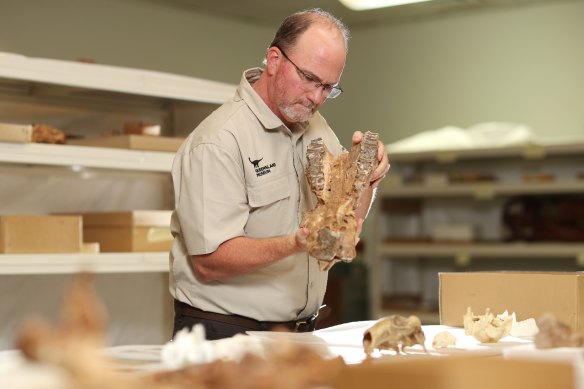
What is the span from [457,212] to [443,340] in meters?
5.55

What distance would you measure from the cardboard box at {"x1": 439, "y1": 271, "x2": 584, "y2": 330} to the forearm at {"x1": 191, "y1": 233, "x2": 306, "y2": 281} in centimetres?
47

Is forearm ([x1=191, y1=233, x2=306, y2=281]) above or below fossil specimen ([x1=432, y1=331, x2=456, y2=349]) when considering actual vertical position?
above

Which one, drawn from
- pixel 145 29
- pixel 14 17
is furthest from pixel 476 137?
pixel 14 17

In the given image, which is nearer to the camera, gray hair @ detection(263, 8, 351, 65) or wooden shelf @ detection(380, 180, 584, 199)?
gray hair @ detection(263, 8, 351, 65)

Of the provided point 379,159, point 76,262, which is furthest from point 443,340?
point 76,262

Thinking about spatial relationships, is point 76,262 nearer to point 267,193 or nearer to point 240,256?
point 267,193

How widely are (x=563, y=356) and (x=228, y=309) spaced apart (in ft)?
4.05

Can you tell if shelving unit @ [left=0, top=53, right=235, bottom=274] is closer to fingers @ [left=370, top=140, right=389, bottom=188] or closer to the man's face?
the man's face

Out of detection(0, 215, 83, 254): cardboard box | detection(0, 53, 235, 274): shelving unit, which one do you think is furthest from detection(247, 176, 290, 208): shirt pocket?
detection(0, 215, 83, 254): cardboard box

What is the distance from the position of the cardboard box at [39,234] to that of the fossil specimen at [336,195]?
1.88 meters

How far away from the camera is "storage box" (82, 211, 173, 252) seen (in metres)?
4.13

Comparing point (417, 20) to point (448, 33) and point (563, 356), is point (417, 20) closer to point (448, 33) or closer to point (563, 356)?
point (448, 33)

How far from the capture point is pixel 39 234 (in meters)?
3.88

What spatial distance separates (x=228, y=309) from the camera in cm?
271
